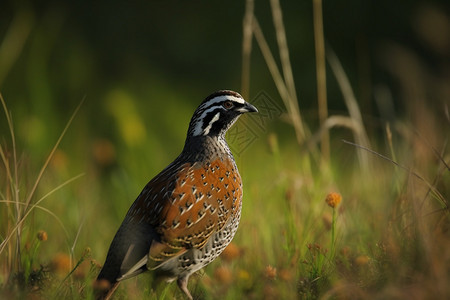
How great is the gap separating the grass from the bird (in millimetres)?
115

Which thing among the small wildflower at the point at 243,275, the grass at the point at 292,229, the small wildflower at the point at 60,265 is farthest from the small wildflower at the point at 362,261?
the small wildflower at the point at 60,265

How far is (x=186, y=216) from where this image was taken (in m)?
3.94

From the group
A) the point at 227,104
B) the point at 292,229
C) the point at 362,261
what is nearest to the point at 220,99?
the point at 227,104

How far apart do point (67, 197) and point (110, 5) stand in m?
3.78

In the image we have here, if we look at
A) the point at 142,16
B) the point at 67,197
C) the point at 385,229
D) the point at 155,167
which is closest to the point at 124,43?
the point at 142,16

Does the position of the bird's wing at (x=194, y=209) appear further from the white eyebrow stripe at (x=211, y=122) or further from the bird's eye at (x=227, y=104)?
the bird's eye at (x=227, y=104)

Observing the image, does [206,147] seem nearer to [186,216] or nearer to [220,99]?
[220,99]

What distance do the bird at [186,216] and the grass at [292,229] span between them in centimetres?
11

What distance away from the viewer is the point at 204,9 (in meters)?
9.16

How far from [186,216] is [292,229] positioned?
0.66m

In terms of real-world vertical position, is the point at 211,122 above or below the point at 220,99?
below

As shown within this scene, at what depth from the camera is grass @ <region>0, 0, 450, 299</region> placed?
11.5ft

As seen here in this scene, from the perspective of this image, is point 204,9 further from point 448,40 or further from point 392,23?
point 448,40

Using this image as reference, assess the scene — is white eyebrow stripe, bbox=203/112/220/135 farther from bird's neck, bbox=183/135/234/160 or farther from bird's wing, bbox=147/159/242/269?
bird's wing, bbox=147/159/242/269
